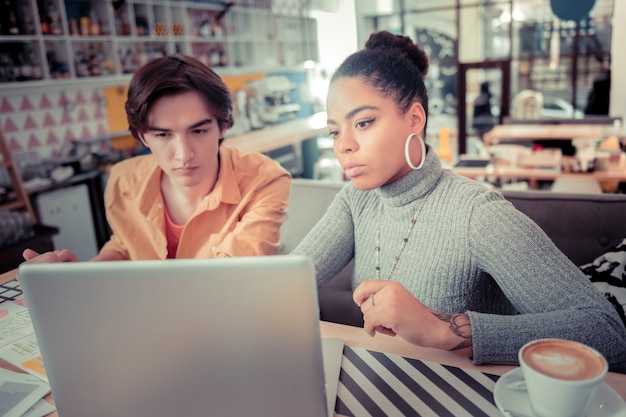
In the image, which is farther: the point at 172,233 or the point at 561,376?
the point at 172,233

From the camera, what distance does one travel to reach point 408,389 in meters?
0.83

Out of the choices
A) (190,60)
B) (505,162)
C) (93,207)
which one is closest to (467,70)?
(505,162)

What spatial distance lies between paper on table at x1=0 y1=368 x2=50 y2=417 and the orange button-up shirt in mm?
533

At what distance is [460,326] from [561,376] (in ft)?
0.95

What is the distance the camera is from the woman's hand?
879 millimetres

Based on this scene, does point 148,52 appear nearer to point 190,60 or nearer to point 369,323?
point 190,60

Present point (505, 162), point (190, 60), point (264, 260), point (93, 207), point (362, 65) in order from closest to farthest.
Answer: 1. point (264, 260)
2. point (362, 65)
3. point (190, 60)
4. point (505, 162)
5. point (93, 207)

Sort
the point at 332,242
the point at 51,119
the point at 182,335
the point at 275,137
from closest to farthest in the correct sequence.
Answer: the point at 182,335 < the point at 332,242 < the point at 51,119 < the point at 275,137

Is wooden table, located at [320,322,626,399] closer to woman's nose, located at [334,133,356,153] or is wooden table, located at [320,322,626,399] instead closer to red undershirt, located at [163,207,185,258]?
woman's nose, located at [334,133,356,153]

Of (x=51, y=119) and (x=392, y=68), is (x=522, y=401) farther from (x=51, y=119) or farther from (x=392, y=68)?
(x=51, y=119)

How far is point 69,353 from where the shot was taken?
685 mm

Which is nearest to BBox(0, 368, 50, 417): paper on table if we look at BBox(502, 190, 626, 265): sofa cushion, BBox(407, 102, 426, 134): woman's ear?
BBox(407, 102, 426, 134): woman's ear

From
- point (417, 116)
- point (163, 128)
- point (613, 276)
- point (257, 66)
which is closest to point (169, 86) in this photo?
point (163, 128)

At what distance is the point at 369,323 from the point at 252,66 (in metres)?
5.73
